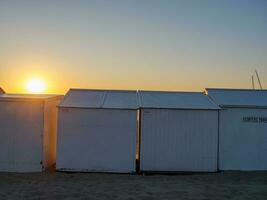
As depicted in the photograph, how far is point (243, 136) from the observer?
1555 centimetres

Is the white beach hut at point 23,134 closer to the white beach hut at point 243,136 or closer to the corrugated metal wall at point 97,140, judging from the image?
the corrugated metal wall at point 97,140

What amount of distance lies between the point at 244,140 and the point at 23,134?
7.83m

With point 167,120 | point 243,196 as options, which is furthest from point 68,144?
point 243,196

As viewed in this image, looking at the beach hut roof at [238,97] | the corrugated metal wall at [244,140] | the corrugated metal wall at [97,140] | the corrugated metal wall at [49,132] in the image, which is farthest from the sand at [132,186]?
the beach hut roof at [238,97]

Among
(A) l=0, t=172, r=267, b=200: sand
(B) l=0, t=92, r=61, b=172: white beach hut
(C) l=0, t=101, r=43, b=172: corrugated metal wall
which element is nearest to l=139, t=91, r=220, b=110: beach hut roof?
(A) l=0, t=172, r=267, b=200: sand

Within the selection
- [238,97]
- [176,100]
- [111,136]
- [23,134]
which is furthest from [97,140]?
[238,97]

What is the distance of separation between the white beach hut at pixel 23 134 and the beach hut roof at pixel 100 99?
98cm

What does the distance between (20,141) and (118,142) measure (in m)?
3.35

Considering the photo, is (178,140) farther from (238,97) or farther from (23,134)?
(23,134)

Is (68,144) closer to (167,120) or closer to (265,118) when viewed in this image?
(167,120)

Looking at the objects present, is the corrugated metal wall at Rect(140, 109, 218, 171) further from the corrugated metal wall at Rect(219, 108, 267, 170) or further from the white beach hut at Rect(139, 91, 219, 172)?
the corrugated metal wall at Rect(219, 108, 267, 170)

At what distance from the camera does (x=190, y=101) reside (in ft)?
52.3

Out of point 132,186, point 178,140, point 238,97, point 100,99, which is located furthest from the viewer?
point 238,97

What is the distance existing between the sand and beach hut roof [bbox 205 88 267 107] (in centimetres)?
253
